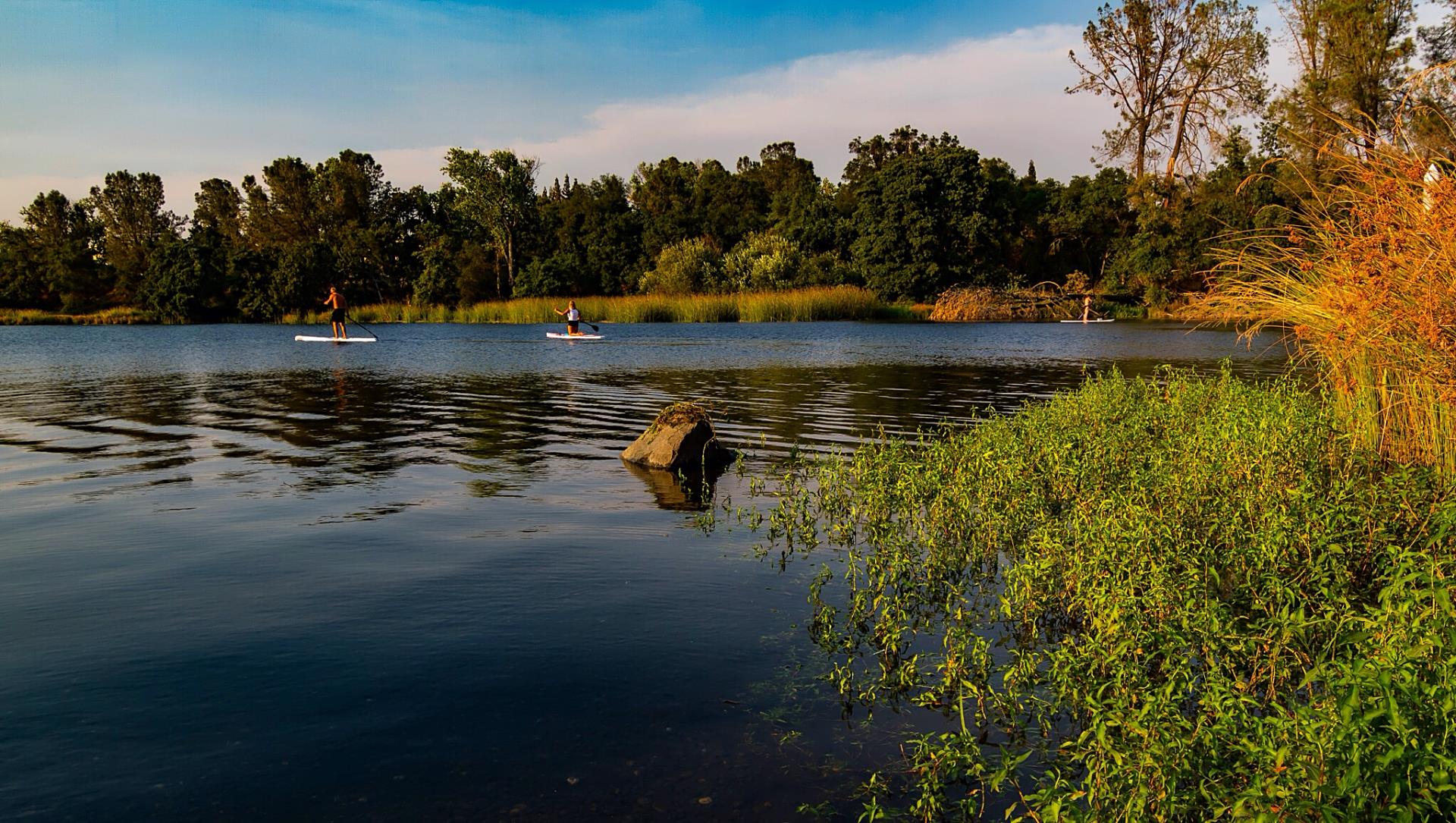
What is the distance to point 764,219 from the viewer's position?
319 ft

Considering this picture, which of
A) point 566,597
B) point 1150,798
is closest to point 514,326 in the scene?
point 566,597

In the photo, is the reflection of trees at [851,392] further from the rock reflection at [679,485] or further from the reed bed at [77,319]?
the reed bed at [77,319]

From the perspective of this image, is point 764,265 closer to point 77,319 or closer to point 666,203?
point 666,203

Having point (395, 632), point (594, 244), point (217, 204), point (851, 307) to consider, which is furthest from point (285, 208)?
point (395, 632)

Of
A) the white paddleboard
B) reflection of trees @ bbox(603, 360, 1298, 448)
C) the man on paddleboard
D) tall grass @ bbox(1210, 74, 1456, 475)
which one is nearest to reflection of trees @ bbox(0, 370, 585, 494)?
reflection of trees @ bbox(603, 360, 1298, 448)

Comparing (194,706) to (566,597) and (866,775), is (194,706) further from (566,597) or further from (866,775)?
(866,775)

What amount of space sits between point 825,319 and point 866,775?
68058 millimetres

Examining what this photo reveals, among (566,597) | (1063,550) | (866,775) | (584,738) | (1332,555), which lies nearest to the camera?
(866,775)

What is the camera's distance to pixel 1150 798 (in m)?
4.26

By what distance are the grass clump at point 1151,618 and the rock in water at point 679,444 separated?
3091 millimetres

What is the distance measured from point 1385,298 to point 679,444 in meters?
9.79

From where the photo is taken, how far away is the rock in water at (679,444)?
15031 millimetres

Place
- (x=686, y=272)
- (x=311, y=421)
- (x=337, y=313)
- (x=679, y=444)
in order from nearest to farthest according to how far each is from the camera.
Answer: (x=679, y=444) → (x=311, y=421) → (x=337, y=313) → (x=686, y=272)

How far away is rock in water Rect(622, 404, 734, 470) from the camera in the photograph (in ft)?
49.3
